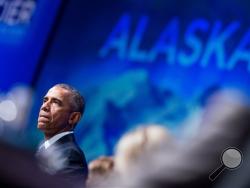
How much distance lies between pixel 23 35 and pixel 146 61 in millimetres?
654

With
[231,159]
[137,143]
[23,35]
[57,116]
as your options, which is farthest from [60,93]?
[23,35]

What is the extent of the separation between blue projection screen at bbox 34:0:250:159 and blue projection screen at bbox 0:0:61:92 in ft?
0.30

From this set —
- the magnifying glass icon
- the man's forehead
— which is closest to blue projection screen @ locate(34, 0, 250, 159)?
the man's forehead

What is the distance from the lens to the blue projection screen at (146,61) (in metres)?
2.40

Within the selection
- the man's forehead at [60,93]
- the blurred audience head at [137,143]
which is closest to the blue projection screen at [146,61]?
the blurred audience head at [137,143]

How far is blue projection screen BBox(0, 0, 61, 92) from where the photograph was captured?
277 centimetres

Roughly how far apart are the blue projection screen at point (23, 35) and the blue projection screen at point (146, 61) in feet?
0.30

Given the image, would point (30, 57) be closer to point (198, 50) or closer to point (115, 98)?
point (115, 98)

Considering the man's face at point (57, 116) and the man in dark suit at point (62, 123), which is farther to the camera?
the man's face at point (57, 116)

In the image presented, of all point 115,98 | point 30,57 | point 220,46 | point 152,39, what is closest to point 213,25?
point 220,46

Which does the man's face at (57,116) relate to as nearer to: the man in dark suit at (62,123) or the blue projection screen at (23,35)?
the man in dark suit at (62,123)

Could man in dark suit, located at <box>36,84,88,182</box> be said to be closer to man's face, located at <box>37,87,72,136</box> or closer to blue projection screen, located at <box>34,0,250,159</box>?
man's face, located at <box>37,87,72,136</box>

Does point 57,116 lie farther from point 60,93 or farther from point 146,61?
point 146,61

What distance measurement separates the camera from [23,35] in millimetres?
2818
